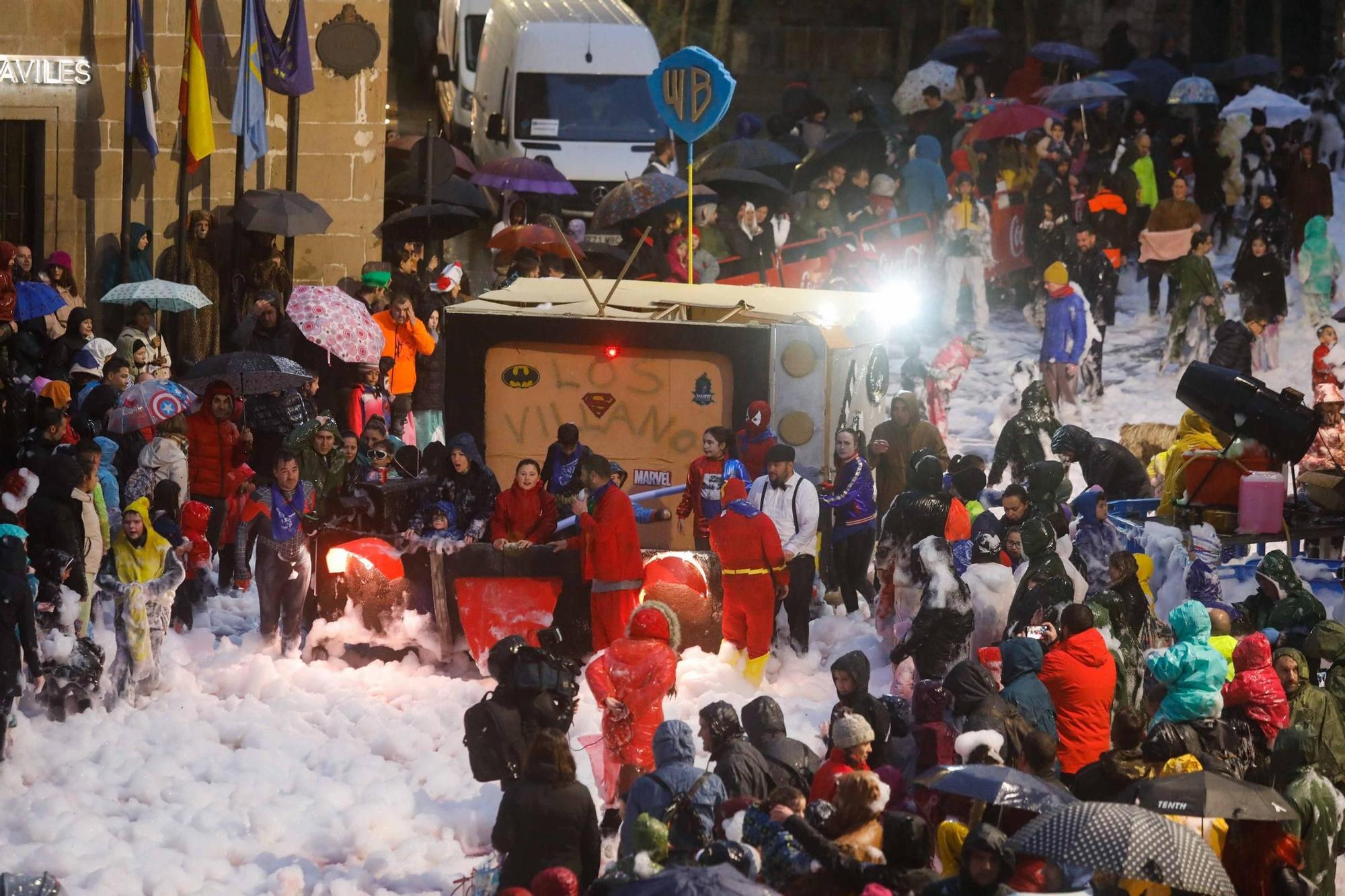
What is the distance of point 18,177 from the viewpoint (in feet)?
72.5

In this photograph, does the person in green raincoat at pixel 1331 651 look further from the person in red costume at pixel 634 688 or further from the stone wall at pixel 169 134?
the stone wall at pixel 169 134

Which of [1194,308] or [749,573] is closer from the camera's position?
[749,573]

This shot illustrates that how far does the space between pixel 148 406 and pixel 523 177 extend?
778 centimetres

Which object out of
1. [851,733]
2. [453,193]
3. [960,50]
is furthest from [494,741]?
[960,50]

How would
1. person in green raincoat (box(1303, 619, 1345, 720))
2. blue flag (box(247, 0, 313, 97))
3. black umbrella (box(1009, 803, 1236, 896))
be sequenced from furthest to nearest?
1. blue flag (box(247, 0, 313, 97))
2. person in green raincoat (box(1303, 619, 1345, 720))
3. black umbrella (box(1009, 803, 1236, 896))

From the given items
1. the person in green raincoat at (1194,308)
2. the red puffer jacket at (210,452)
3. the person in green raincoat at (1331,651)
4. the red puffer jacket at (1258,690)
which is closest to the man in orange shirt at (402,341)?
the red puffer jacket at (210,452)

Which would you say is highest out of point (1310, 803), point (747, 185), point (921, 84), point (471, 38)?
point (471, 38)

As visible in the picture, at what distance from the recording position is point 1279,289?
2334 cm

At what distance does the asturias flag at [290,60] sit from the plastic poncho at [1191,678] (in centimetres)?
1273

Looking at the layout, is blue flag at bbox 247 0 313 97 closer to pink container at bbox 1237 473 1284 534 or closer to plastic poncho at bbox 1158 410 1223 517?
plastic poncho at bbox 1158 410 1223 517

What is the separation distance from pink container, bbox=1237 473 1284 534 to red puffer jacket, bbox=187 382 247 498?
22.5 ft

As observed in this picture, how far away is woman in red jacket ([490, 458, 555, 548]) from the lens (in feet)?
46.6

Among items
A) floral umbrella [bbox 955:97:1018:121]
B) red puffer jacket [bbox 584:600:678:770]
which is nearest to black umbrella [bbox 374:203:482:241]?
floral umbrella [bbox 955:97:1018:121]

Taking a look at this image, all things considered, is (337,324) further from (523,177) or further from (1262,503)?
(1262,503)
